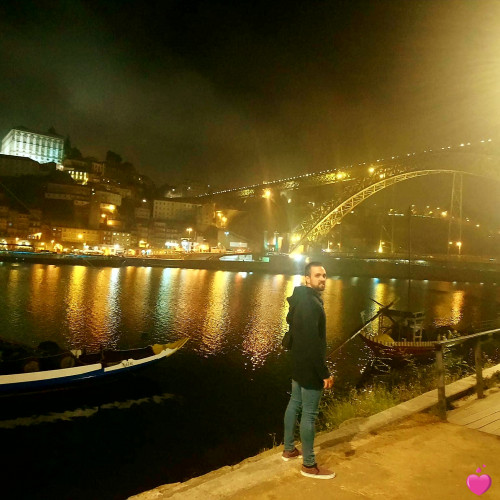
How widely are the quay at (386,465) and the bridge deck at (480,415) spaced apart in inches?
0.4

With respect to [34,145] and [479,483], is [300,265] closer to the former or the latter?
[479,483]

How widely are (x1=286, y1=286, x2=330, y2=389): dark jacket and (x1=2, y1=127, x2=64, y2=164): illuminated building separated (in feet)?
332

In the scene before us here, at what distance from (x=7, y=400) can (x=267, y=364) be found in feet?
26.8

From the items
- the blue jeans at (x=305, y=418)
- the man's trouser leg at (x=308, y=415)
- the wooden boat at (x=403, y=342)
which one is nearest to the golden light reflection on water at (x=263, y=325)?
the wooden boat at (x=403, y=342)

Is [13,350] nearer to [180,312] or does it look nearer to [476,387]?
[476,387]

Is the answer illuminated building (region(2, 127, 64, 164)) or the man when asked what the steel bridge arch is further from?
illuminated building (region(2, 127, 64, 164))

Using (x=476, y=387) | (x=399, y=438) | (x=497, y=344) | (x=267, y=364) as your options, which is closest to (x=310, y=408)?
(x=399, y=438)

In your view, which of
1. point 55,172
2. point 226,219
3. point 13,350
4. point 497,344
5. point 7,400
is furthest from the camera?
point 226,219

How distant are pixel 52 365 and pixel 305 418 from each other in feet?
28.7

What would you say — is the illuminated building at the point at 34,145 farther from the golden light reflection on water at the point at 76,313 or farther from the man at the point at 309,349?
the man at the point at 309,349

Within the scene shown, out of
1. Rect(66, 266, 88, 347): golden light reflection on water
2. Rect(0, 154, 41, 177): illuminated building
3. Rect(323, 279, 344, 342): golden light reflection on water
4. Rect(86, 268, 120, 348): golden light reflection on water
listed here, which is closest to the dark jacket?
Rect(86, 268, 120, 348): golden light reflection on water

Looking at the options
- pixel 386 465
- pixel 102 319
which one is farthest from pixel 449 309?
pixel 386 465

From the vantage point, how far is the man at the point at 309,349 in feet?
10.8

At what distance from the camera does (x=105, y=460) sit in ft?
25.3
